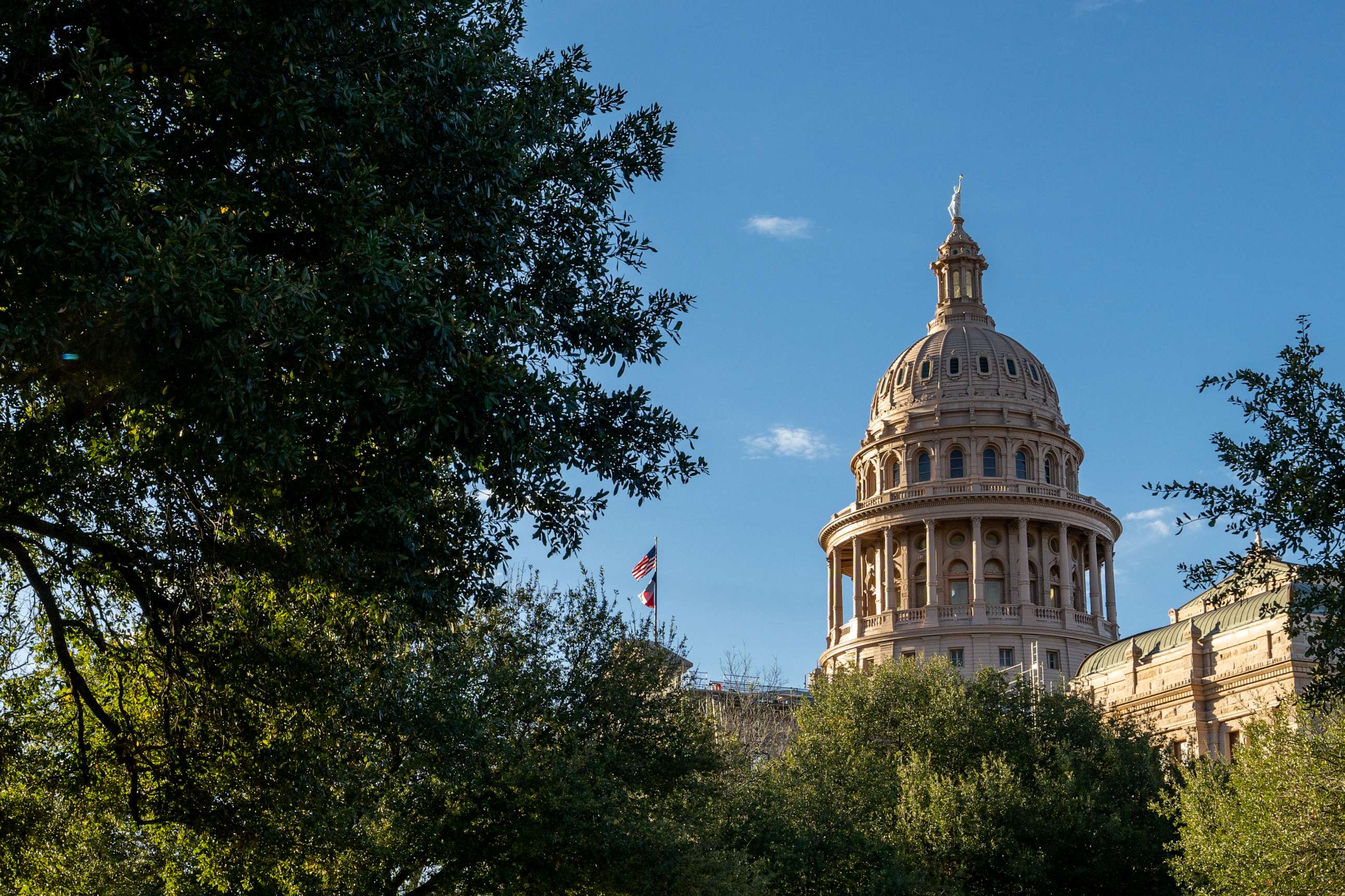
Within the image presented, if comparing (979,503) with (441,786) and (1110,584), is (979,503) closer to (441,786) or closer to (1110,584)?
(1110,584)

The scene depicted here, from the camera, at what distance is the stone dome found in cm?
11269

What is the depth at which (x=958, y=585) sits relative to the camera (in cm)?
10781

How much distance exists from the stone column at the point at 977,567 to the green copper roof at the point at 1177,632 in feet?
50.2

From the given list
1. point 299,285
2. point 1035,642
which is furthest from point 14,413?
point 1035,642

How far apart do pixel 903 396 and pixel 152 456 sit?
101414 millimetres

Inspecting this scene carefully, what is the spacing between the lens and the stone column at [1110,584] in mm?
109062

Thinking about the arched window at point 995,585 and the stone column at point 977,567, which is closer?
the stone column at point 977,567

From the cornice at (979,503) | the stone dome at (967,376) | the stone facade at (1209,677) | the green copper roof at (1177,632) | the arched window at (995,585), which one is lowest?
the stone facade at (1209,677)

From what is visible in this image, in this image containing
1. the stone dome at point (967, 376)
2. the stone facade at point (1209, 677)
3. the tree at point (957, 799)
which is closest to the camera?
the tree at point (957, 799)

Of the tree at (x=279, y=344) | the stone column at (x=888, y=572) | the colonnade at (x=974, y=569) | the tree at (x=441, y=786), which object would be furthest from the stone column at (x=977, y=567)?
the tree at (x=279, y=344)

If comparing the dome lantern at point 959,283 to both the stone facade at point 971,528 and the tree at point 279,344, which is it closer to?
the stone facade at point 971,528

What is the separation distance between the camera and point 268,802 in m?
20.6

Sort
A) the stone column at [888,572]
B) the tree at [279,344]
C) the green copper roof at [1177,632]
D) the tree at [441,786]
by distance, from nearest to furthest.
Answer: the tree at [279,344] → the tree at [441,786] → the green copper roof at [1177,632] → the stone column at [888,572]

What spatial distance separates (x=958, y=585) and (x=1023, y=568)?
16.3 feet
